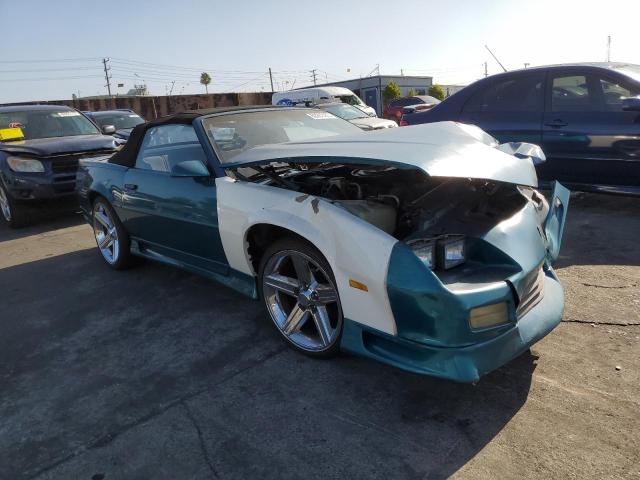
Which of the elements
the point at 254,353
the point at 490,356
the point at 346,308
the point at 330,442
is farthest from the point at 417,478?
the point at 254,353

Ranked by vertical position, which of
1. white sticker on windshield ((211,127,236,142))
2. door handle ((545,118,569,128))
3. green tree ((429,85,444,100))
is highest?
green tree ((429,85,444,100))

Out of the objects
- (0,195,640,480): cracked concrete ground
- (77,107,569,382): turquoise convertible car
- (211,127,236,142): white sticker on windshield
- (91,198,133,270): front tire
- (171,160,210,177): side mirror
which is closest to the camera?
(0,195,640,480): cracked concrete ground

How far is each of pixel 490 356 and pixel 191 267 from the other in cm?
233

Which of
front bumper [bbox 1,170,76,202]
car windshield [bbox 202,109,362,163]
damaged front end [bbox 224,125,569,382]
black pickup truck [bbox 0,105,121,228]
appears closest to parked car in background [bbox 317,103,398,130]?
black pickup truck [bbox 0,105,121,228]

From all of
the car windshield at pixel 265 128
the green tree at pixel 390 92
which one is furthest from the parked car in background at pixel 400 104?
the car windshield at pixel 265 128

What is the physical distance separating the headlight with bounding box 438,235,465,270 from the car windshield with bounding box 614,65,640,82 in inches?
139

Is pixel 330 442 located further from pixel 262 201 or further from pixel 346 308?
pixel 262 201

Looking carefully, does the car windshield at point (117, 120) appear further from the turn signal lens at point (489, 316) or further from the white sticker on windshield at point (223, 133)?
the turn signal lens at point (489, 316)

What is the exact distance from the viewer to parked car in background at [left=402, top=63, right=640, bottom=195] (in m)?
4.70

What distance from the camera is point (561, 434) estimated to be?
2.10m

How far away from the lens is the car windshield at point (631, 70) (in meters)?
4.73

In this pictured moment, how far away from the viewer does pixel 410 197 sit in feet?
9.50

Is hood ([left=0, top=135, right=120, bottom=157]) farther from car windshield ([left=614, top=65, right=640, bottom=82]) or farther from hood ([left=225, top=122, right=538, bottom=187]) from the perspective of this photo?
car windshield ([left=614, top=65, right=640, bottom=82])

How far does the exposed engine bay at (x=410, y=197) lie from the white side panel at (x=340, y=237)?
0.12 metres
